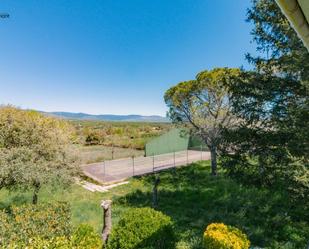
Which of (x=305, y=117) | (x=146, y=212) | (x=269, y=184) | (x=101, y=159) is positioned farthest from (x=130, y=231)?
(x=101, y=159)

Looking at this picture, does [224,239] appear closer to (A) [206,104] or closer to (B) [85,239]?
(B) [85,239]

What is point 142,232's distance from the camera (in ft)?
23.9

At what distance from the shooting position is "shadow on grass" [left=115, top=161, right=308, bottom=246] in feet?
31.7

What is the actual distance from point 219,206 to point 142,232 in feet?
20.2

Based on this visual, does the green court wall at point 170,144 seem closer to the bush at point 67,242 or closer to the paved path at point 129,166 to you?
the paved path at point 129,166

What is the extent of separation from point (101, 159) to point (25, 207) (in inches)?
726

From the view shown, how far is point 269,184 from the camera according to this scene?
9.80m

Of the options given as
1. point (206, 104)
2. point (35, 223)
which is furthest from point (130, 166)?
point (35, 223)

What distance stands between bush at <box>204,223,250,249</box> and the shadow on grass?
194 cm

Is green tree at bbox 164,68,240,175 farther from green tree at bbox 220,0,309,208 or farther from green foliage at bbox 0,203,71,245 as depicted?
green foliage at bbox 0,203,71,245

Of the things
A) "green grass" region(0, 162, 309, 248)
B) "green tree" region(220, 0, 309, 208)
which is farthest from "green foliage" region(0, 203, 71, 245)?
"green tree" region(220, 0, 309, 208)

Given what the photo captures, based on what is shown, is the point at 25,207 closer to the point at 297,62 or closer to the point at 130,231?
the point at 130,231

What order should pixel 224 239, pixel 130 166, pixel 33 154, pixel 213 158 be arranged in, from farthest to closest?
pixel 130 166 < pixel 213 158 < pixel 33 154 < pixel 224 239

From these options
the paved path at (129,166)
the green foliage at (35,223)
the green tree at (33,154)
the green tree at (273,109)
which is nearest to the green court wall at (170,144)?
the paved path at (129,166)
